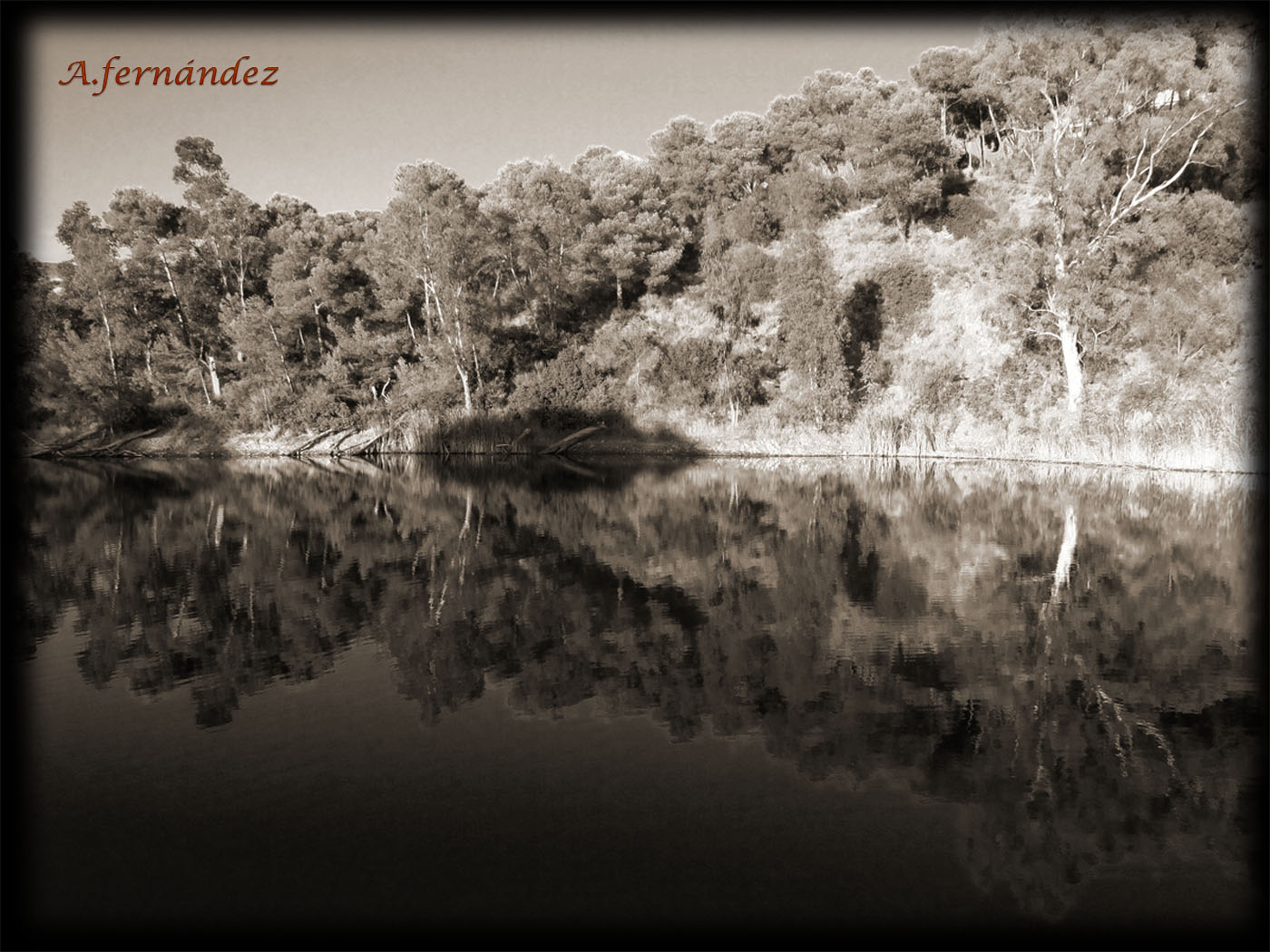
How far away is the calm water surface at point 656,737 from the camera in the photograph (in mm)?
5828

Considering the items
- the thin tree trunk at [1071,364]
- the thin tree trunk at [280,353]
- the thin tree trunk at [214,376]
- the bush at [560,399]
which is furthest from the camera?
the thin tree trunk at [214,376]

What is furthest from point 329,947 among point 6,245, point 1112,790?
point 6,245

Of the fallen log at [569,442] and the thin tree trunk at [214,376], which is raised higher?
the thin tree trunk at [214,376]

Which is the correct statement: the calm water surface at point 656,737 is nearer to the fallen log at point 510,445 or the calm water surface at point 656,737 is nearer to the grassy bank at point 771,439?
the grassy bank at point 771,439

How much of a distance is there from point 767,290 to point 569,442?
13.2m

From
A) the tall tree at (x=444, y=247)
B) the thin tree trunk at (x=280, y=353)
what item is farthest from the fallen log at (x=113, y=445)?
the tall tree at (x=444, y=247)

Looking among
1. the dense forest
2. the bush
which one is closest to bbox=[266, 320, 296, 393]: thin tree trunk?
the dense forest

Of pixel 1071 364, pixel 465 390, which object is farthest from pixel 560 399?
pixel 1071 364

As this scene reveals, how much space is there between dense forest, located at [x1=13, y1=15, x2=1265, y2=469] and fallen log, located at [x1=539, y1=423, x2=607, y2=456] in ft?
3.82

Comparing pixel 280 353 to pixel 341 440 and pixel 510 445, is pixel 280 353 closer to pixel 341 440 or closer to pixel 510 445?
pixel 341 440

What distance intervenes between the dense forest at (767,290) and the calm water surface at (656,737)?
64.9 feet

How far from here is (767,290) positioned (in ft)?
142

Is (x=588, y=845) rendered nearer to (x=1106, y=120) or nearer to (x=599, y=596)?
(x=599, y=596)

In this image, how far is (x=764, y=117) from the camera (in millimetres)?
65875
